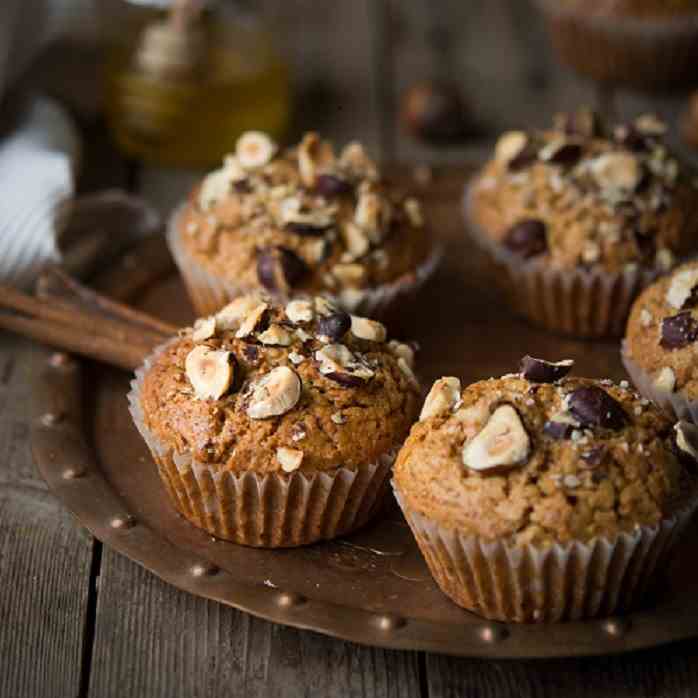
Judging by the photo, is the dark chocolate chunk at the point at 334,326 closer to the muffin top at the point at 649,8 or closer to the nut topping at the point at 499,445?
the nut topping at the point at 499,445

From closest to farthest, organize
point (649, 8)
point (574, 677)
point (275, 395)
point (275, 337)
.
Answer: point (574, 677), point (275, 395), point (275, 337), point (649, 8)

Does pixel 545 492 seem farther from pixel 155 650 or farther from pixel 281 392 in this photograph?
pixel 155 650

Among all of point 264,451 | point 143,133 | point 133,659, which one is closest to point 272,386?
point 264,451

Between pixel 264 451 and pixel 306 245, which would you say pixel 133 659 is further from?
pixel 306 245

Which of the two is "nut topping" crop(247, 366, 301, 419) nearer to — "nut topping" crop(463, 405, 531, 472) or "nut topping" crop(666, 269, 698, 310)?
"nut topping" crop(463, 405, 531, 472)

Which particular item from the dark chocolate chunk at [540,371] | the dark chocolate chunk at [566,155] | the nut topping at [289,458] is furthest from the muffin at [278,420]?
the dark chocolate chunk at [566,155]

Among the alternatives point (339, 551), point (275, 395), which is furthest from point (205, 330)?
point (339, 551)
